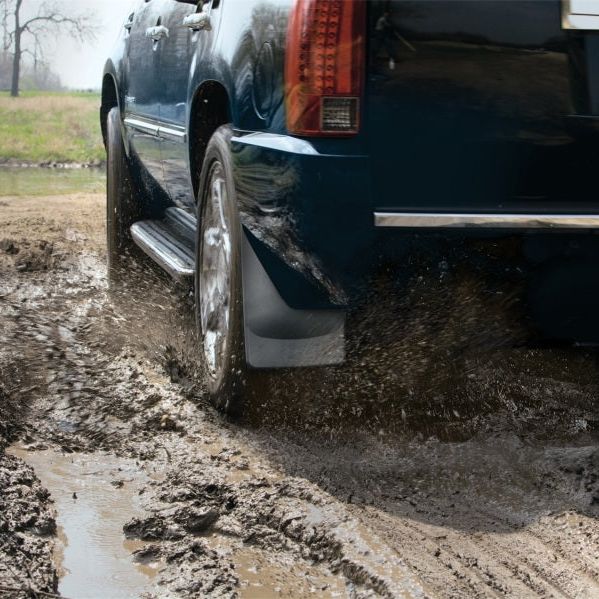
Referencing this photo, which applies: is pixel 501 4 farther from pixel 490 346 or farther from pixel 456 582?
pixel 456 582

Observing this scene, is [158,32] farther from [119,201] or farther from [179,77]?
[119,201]

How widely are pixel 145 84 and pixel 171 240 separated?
2.67ft

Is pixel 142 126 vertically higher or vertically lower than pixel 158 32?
lower

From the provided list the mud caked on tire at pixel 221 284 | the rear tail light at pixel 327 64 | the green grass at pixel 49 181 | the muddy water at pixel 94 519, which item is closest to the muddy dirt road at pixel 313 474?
the muddy water at pixel 94 519

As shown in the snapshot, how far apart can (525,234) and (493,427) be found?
0.90 meters

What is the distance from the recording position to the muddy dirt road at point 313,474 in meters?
2.65

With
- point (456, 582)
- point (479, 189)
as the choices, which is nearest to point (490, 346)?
point (479, 189)

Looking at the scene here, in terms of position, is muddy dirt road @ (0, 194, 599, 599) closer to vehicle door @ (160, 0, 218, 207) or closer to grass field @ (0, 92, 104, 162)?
vehicle door @ (160, 0, 218, 207)

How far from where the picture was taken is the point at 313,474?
10.9 ft

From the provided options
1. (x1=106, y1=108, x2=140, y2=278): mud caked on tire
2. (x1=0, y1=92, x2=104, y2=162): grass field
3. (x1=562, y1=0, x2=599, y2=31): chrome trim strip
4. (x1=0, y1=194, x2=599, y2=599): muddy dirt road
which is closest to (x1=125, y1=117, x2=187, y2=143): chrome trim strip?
(x1=106, y1=108, x2=140, y2=278): mud caked on tire

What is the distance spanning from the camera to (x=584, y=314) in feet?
11.0

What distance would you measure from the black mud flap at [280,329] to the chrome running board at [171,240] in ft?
2.79

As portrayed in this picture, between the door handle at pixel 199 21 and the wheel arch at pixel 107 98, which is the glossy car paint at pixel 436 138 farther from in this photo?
the wheel arch at pixel 107 98

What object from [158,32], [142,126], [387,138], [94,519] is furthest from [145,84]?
[94,519]
